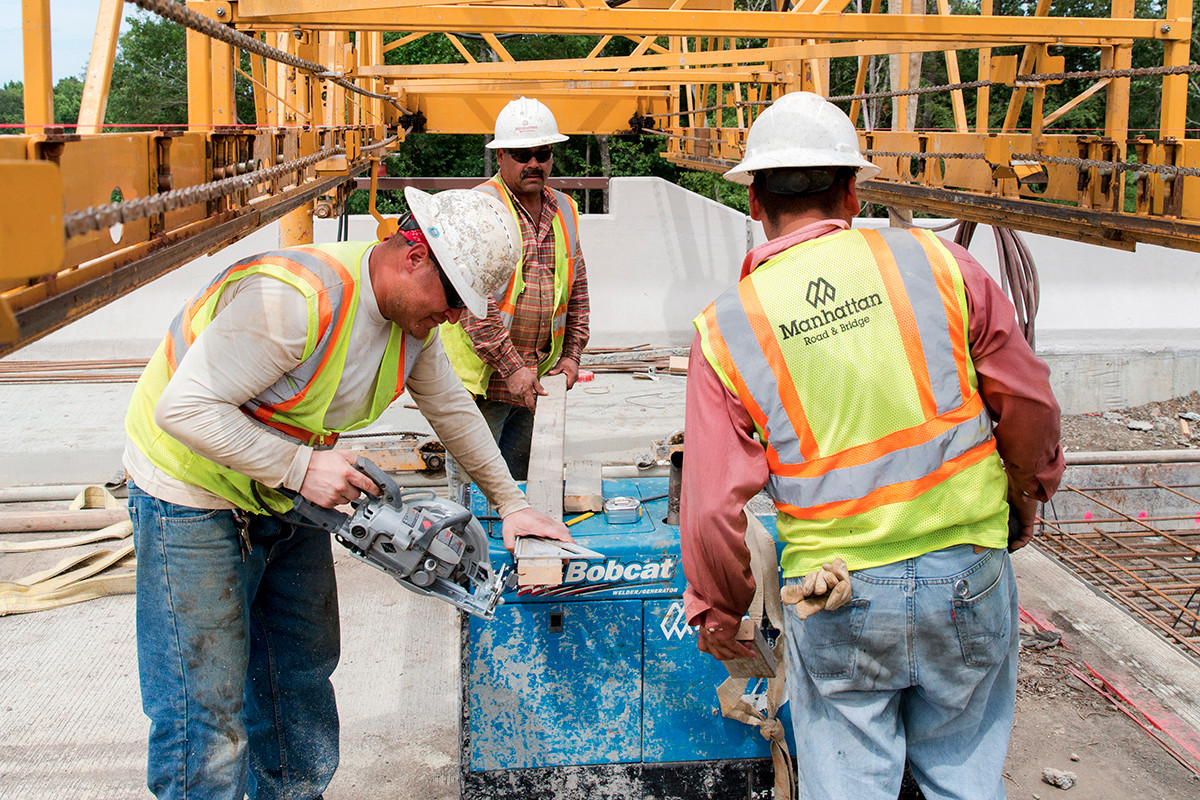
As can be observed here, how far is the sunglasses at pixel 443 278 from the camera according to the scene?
244 cm

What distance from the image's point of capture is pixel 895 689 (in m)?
2.15

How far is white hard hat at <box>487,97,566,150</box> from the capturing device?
410 cm

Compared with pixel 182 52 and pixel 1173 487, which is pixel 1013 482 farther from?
pixel 182 52

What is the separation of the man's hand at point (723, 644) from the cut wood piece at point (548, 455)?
2.42 feet

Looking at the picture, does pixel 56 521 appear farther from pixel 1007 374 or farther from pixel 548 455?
pixel 1007 374

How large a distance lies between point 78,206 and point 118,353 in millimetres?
9623

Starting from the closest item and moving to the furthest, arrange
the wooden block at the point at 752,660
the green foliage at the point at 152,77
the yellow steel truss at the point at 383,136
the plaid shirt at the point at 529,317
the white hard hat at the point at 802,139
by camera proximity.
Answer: the yellow steel truss at the point at 383,136 → the white hard hat at the point at 802,139 → the wooden block at the point at 752,660 → the plaid shirt at the point at 529,317 → the green foliage at the point at 152,77

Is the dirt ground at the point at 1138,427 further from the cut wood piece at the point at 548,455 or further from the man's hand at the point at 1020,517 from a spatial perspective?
the man's hand at the point at 1020,517

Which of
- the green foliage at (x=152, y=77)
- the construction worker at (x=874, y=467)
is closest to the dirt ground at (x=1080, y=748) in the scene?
→ the construction worker at (x=874, y=467)

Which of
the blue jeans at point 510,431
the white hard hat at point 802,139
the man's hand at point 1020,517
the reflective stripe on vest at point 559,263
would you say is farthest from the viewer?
the blue jeans at point 510,431

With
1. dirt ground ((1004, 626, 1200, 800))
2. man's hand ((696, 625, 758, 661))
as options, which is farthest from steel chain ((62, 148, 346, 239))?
dirt ground ((1004, 626, 1200, 800))

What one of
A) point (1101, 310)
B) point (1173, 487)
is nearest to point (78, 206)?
point (1173, 487)

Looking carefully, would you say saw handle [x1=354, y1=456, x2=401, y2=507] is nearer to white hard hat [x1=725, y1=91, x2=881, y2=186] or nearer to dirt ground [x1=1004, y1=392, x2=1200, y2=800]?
white hard hat [x1=725, y1=91, x2=881, y2=186]

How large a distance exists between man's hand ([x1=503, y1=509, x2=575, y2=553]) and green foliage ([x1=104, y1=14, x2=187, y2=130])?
37.6 metres
